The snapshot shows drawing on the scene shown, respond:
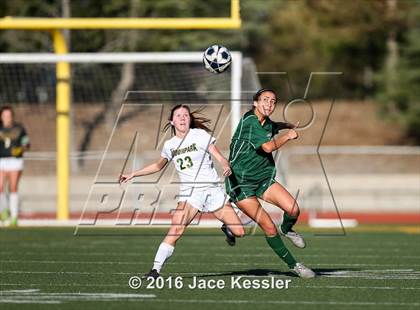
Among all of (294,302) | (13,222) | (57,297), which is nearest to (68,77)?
(13,222)

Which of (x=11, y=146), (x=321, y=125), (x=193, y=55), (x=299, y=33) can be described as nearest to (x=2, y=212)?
(x=11, y=146)

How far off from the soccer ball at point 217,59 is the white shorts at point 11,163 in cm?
679

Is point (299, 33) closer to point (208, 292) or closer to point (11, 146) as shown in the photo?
point (11, 146)

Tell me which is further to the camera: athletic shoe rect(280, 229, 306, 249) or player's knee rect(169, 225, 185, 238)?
athletic shoe rect(280, 229, 306, 249)

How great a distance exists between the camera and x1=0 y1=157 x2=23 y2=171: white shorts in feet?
55.5

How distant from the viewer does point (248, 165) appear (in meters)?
9.43

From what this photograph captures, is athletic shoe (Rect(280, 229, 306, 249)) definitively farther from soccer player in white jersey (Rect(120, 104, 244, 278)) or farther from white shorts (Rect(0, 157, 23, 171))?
white shorts (Rect(0, 157, 23, 171))

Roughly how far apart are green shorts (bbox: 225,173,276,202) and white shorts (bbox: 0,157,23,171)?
808 centimetres

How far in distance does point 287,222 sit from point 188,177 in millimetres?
1163

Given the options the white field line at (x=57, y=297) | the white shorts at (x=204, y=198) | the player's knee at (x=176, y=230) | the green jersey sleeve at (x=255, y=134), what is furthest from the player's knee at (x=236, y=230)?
the white field line at (x=57, y=297)

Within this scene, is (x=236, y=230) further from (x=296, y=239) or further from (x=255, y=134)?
(x=255, y=134)

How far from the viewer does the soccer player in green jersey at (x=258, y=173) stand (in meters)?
9.30

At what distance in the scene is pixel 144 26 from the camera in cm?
1641

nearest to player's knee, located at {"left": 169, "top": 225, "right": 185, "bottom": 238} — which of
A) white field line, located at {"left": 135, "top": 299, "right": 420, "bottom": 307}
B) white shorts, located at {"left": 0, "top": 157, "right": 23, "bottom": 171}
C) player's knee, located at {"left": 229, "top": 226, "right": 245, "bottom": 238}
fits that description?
player's knee, located at {"left": 229, "top": 226, "right": 245, "bottom": 238}
